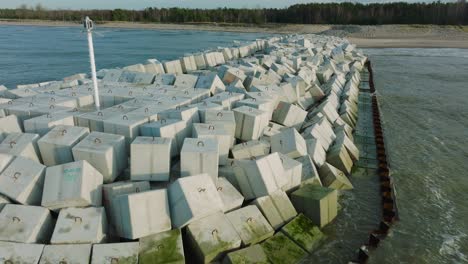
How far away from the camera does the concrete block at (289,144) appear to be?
845 cm

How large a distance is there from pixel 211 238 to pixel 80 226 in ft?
6.29

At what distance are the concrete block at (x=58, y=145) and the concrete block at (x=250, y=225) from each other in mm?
3158

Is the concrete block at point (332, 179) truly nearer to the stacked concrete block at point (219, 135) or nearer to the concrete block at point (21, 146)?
the stacked concrete block at point (219, 135)

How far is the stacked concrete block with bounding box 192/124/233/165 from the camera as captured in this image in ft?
24.7

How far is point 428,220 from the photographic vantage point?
7594 millimetres

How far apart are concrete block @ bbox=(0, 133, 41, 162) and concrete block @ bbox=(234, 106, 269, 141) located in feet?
14.0

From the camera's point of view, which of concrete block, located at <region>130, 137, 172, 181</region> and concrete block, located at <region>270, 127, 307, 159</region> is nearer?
concrete block, located at <region>130, 137, 172, 181</region>

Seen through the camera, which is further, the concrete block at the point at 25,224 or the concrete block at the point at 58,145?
the concrete block at the point at 58,145

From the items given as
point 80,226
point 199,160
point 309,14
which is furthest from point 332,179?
point 309,14

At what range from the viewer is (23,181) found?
5969 millimetres

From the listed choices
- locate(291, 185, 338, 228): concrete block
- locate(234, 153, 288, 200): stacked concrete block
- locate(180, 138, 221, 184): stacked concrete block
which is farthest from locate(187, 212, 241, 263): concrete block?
locate(291, 185, 338, 228): concrete block

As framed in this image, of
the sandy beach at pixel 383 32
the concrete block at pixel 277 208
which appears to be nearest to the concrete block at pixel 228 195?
the concrete block at pixel 277 208

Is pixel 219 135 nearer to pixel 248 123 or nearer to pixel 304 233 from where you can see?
pixel 248 123

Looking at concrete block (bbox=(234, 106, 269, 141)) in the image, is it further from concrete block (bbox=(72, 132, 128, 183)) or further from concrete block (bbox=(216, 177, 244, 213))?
concrete block (bbox=(72, 132, 128, 183))
